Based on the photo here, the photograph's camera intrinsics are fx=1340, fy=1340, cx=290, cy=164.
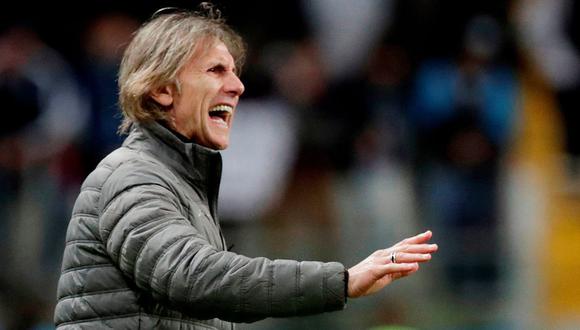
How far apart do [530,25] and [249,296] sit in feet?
19.9

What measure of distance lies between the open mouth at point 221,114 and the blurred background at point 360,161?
3712 millimetres

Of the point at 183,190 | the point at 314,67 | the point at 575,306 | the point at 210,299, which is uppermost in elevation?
the point at 314,67

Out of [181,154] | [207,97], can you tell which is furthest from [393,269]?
[207,97]

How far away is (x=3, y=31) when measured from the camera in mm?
8867

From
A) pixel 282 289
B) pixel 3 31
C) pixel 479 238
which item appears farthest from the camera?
pixel 3 31

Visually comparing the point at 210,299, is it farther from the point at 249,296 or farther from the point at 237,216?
the point at 237,216

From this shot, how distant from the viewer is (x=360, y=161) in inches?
331

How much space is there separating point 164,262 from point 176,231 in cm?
9

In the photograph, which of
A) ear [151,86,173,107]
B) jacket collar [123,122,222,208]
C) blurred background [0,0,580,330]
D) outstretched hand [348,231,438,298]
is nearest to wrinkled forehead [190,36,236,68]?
ear [151,86,173,107]

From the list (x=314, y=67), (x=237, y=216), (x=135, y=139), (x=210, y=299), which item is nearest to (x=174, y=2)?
(x=314, y=67)

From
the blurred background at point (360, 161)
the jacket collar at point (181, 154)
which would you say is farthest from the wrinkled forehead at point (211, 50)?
the blurred background at point (360, 161)

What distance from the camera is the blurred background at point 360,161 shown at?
7.99 meters

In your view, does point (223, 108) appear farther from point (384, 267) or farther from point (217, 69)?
point (384, 267)

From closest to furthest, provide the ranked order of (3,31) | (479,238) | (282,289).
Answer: (282,289) → (479,238) → (3,31)
